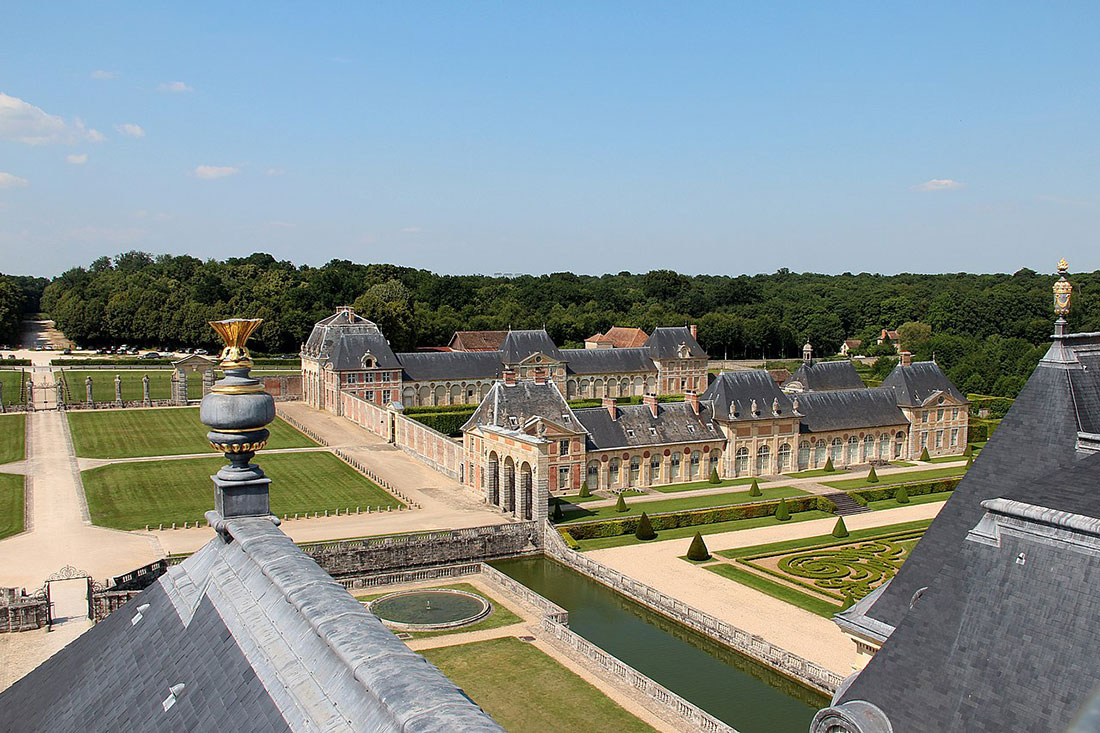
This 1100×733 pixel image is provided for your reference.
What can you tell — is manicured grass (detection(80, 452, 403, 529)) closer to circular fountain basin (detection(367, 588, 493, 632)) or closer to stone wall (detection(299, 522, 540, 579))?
stone wall (detection(299, 522, 540, 579))

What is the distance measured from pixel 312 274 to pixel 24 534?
91.8 m

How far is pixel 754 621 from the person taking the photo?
88.4 feet

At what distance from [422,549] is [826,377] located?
1518 inches

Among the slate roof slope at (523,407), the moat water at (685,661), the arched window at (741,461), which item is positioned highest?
the slate roof slope at (523,407)

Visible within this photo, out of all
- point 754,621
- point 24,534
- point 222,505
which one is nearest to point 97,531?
point 24,534

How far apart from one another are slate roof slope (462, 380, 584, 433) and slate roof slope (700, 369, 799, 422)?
27.9 feet

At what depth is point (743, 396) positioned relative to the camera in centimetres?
4900

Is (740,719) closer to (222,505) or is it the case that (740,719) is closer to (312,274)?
(222,505)

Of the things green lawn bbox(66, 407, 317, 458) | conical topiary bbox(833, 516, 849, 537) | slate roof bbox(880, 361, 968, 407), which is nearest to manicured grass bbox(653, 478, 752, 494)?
conical topiary bbox(833, 516, 849, 537)

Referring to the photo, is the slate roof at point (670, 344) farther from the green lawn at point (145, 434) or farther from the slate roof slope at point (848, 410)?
the green lawn at point (145, 434)

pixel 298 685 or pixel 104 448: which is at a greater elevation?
pixel 298 685

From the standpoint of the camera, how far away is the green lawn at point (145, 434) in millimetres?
50594

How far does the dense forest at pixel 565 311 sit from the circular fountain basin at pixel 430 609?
55724mm

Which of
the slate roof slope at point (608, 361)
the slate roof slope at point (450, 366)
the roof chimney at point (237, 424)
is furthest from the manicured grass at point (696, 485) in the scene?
the roof chimney at point (237, 424)
